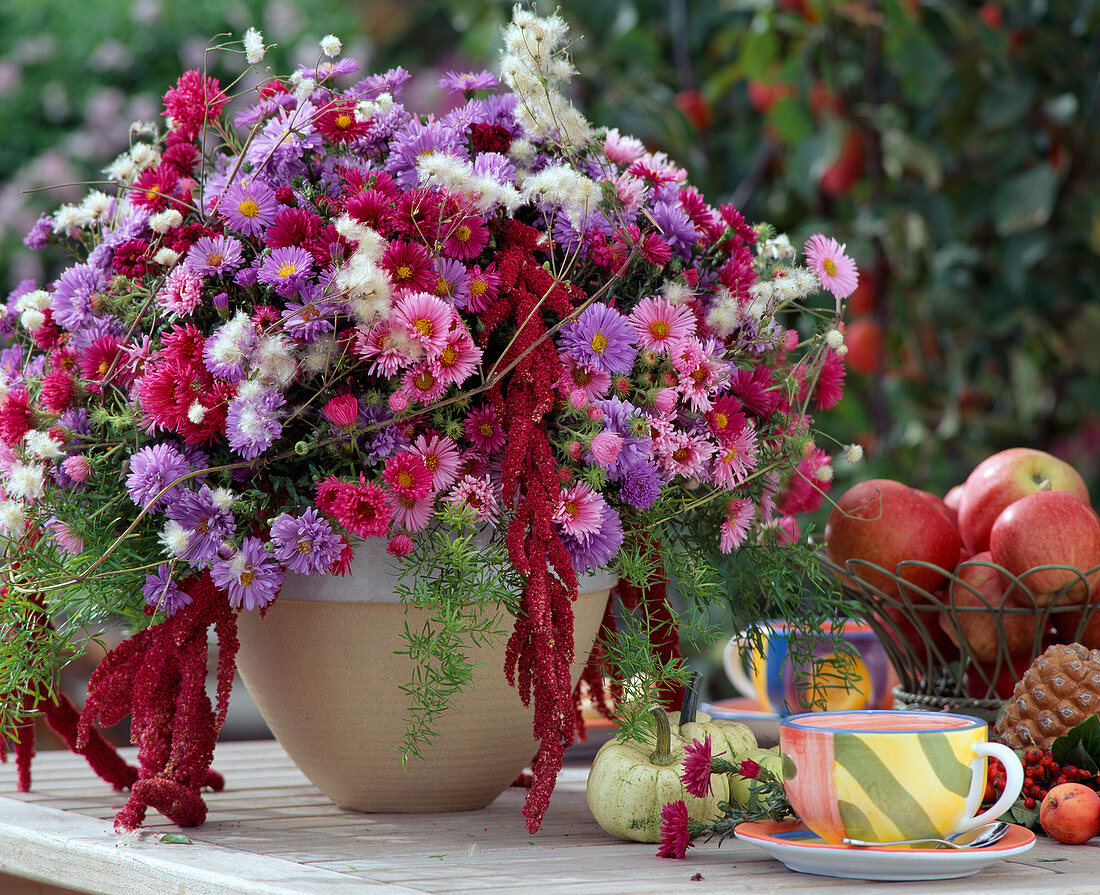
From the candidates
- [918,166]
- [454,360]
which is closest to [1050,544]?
[454,360]

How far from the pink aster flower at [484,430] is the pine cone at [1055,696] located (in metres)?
0.36

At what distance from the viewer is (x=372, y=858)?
0.64m

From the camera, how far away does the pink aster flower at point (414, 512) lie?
0.65 metres

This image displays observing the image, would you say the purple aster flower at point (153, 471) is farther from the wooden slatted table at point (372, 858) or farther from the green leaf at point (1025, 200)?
the green leaf at point (1025, 200)

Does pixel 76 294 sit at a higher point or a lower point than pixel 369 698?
higher

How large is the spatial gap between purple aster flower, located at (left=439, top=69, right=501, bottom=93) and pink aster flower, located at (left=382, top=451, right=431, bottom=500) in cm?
28

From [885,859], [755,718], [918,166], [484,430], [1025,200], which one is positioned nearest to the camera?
[885,859]

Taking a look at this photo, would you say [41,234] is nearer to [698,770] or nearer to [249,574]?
[249,574]

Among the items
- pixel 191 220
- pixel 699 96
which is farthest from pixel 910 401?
pixel 191 220

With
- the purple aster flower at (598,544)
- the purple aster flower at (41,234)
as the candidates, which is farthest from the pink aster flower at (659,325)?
the purple aster flower at (41,234)

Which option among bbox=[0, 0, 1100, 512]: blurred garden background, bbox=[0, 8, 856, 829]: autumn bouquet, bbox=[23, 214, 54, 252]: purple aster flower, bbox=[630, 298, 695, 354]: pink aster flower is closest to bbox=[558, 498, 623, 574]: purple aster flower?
bbox=[0, 8, 856, 829]: autumn bouquet

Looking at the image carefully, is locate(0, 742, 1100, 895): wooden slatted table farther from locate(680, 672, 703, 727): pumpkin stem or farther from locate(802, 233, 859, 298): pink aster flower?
locate(802, 233, 859, 298): pink aster flower

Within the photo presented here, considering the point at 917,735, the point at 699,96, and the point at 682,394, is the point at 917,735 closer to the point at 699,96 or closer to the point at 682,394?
the point at 682,394

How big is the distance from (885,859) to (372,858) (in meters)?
0.26
